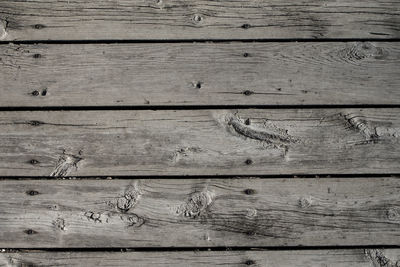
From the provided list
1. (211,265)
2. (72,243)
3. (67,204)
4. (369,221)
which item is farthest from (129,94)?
(369,221)

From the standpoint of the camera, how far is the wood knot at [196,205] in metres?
1.67

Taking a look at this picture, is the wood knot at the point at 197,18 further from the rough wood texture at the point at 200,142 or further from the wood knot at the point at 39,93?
the wood knot at the point at 39,93

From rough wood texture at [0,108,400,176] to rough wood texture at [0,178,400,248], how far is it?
0.05 meters

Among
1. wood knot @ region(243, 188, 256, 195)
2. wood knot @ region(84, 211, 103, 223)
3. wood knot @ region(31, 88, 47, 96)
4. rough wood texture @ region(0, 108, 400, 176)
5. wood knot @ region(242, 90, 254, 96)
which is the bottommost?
wood knot @ region(84, 211, 103, 223)

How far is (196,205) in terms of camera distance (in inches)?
65.7

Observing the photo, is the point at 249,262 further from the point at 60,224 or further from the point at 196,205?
the point at 60,224

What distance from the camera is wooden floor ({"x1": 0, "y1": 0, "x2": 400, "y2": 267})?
1.67 m

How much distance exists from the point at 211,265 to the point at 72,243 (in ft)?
1.54

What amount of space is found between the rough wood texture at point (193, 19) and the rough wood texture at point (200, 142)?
0.89ft

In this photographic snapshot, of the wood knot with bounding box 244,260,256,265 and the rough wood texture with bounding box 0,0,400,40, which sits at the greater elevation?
the rough wood texture with bounding box 0,0,400,40

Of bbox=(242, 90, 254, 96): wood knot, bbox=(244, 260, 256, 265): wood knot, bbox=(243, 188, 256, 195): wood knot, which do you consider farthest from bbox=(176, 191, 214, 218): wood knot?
bbox=(242, 90, 254, 96): wood knot

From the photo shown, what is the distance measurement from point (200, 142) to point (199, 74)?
0.23m

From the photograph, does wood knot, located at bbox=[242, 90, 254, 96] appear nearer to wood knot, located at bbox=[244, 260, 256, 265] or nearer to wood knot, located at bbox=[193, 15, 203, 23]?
wood knot, located at bbox=[193, 15, 203, 23]

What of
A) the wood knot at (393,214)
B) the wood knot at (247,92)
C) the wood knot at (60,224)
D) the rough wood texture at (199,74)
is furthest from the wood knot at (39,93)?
the wood knot at (393,214)
